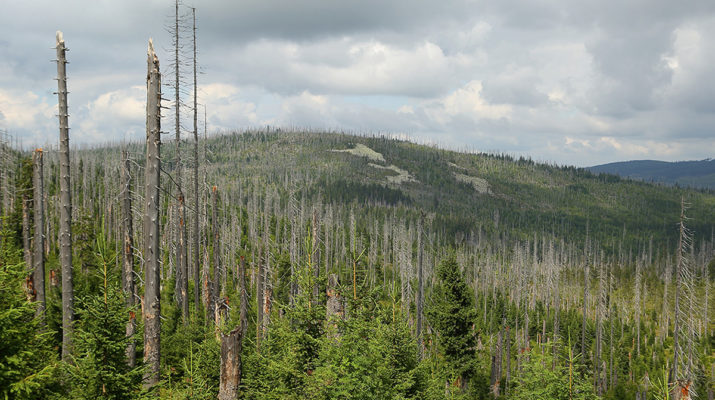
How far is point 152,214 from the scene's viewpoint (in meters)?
10.3

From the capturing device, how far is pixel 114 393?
805 cm

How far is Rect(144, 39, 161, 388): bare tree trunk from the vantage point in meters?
10.0

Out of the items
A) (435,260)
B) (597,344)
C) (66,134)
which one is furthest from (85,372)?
(435,260)

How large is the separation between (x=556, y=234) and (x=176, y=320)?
18187 cm

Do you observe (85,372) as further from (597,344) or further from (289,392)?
(597,344)

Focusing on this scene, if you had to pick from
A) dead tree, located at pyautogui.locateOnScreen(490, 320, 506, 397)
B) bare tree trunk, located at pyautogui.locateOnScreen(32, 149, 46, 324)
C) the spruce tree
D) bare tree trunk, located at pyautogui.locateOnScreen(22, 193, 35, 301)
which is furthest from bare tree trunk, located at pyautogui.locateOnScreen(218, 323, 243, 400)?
dead tree, located at pyautogui.locateOnScreen(490, 320, 506, 397)

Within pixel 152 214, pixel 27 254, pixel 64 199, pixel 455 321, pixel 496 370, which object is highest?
pixel 64 199

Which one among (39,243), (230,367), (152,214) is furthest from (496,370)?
(152,214)

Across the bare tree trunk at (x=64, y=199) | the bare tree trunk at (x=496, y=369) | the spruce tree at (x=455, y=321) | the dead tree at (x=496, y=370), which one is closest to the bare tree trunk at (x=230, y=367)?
the bare tree trunk at (x=64, y=199)

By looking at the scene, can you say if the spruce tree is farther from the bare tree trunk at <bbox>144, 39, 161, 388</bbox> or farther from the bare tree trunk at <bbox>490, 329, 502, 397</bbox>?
the bare tree trunk at <bbox>144, 39, 161, 388</bbox>

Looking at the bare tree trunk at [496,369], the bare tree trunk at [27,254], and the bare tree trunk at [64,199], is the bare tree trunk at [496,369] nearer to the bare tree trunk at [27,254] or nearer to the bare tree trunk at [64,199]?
the bare tree trunk at [27,254]

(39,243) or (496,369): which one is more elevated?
(39,243)

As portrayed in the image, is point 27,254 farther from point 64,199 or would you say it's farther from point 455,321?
point 455,321

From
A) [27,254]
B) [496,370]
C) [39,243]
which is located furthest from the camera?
[496,370]
